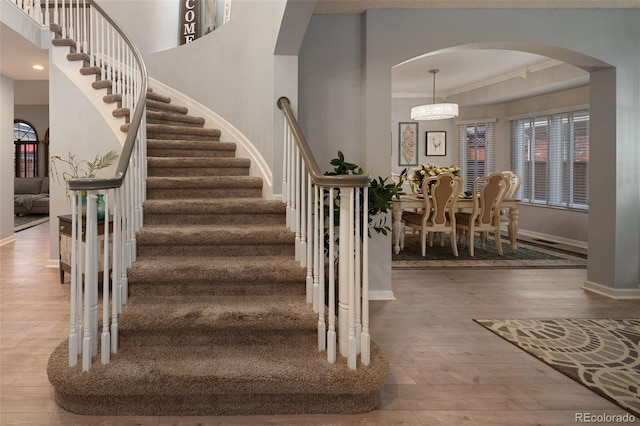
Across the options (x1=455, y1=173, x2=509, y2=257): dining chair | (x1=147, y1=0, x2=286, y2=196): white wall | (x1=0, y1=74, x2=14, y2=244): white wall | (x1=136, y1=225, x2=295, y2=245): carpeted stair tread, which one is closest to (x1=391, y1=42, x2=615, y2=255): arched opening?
(x1=455, y1=173, x2=509, y2=257): dining chair

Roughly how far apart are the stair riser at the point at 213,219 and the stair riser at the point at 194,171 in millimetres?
891

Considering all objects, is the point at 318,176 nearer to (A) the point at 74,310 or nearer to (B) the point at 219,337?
(B) the point at 219,337

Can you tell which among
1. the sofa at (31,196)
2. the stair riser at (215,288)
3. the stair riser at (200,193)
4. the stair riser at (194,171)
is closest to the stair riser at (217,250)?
the stair riser at (215,288)

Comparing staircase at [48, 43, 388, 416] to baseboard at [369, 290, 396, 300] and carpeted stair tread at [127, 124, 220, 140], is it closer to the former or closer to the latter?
baseboard at [369, 290, 396, 300]

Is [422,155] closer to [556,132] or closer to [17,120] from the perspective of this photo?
[556,132]

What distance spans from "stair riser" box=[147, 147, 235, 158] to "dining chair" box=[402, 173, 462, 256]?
2.72 m

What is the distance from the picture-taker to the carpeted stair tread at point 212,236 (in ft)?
9.86

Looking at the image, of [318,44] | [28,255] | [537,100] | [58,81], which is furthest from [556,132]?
[28,255]

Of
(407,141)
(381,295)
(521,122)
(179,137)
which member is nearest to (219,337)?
(381,295)

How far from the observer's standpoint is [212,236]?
3059 millimetres

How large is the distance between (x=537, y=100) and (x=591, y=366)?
21.1 ft

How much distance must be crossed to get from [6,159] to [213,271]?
571cm

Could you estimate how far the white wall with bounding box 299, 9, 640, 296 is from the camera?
391cm

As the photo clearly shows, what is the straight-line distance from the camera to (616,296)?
13.2ft
